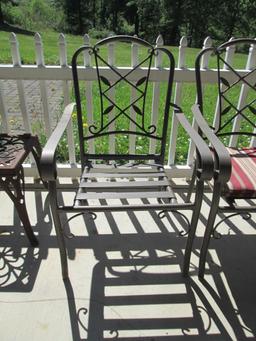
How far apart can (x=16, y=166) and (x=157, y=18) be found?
26.7 m

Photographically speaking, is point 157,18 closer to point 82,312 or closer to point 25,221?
point 25,221

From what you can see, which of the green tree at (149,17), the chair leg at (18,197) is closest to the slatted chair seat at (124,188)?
the chair leg at (18,197)

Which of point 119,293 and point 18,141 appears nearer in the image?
point 119,293

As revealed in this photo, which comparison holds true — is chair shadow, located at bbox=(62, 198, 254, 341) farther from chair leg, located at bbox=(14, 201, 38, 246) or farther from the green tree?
the green tree

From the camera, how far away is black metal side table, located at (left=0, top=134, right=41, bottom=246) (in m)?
1.67

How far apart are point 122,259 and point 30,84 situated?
A: 187 inches

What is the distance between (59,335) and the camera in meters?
1.42

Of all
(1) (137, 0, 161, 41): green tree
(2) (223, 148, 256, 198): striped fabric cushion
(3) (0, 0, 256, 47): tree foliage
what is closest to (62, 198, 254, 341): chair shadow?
(2) (223, 148, 256, 198): striped fabric cushion

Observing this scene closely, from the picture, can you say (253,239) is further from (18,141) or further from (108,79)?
(18,141)

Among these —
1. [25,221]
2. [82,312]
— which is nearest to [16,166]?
[25,221]

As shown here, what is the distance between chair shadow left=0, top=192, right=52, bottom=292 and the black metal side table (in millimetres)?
78

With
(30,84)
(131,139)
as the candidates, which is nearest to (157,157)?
(131,139)

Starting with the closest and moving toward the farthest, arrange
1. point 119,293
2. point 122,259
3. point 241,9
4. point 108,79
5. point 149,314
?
1. point 149,314
2. point 119,293
3. point 122,259
4. point 108,79
5. point 241,9

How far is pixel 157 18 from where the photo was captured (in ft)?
82.3
